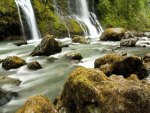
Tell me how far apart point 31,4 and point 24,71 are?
15.2 meters

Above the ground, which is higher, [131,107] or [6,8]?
[6,8]

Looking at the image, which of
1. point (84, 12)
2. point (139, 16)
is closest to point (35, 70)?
point (84, 12)

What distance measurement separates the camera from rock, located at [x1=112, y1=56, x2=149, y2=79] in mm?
10750

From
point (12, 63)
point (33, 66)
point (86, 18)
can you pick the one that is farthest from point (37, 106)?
point (86, 18)

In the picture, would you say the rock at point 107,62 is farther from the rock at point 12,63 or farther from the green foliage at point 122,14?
the green foliage at point 122,14

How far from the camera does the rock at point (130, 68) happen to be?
10750mm

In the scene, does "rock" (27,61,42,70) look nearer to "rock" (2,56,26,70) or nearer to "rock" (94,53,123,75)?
"rock" (2,56,26,70)

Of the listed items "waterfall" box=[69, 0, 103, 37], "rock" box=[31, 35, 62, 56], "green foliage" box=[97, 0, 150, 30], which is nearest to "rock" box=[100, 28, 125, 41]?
"waterfall" box=[69, 0, 103, 37]

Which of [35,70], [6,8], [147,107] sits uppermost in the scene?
[6,8]

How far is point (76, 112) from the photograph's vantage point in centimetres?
648

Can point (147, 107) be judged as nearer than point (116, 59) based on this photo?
Yes

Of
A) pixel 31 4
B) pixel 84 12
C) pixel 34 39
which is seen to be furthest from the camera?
pixel 84 12

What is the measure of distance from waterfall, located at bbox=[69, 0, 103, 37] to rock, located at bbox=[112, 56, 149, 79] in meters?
18.2

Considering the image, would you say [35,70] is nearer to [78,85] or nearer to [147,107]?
[78,85]
